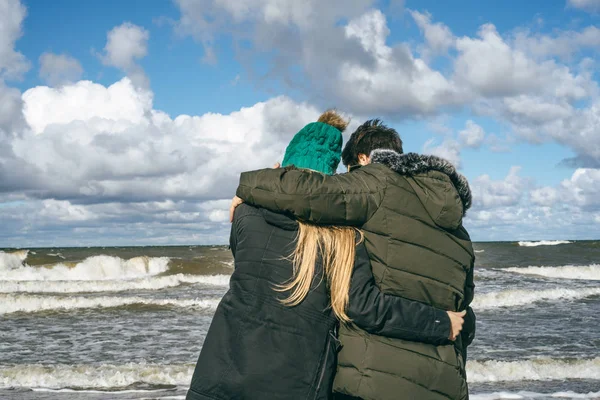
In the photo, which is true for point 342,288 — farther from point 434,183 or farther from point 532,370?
point 532,370

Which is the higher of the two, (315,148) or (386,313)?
(315,148)

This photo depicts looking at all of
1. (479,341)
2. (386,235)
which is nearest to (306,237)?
(386,235)

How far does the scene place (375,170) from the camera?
214 cm

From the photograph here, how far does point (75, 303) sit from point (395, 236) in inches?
632

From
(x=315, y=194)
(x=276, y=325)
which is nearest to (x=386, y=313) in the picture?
(x=276, y=325)

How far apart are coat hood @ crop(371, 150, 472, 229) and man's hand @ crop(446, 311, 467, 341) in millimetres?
364

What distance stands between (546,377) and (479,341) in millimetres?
2827

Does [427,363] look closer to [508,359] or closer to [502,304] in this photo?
[508,359]

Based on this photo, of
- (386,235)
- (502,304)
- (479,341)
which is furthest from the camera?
(502,304)

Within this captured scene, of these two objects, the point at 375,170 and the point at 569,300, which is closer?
the point at 375,170

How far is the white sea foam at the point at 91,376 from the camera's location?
684 centimetres

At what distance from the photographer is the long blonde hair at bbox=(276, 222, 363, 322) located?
6.47 ft

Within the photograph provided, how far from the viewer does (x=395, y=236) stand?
81.2 inches

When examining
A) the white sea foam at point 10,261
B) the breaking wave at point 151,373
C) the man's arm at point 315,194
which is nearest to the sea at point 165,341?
the breaking wave at point 151,373
